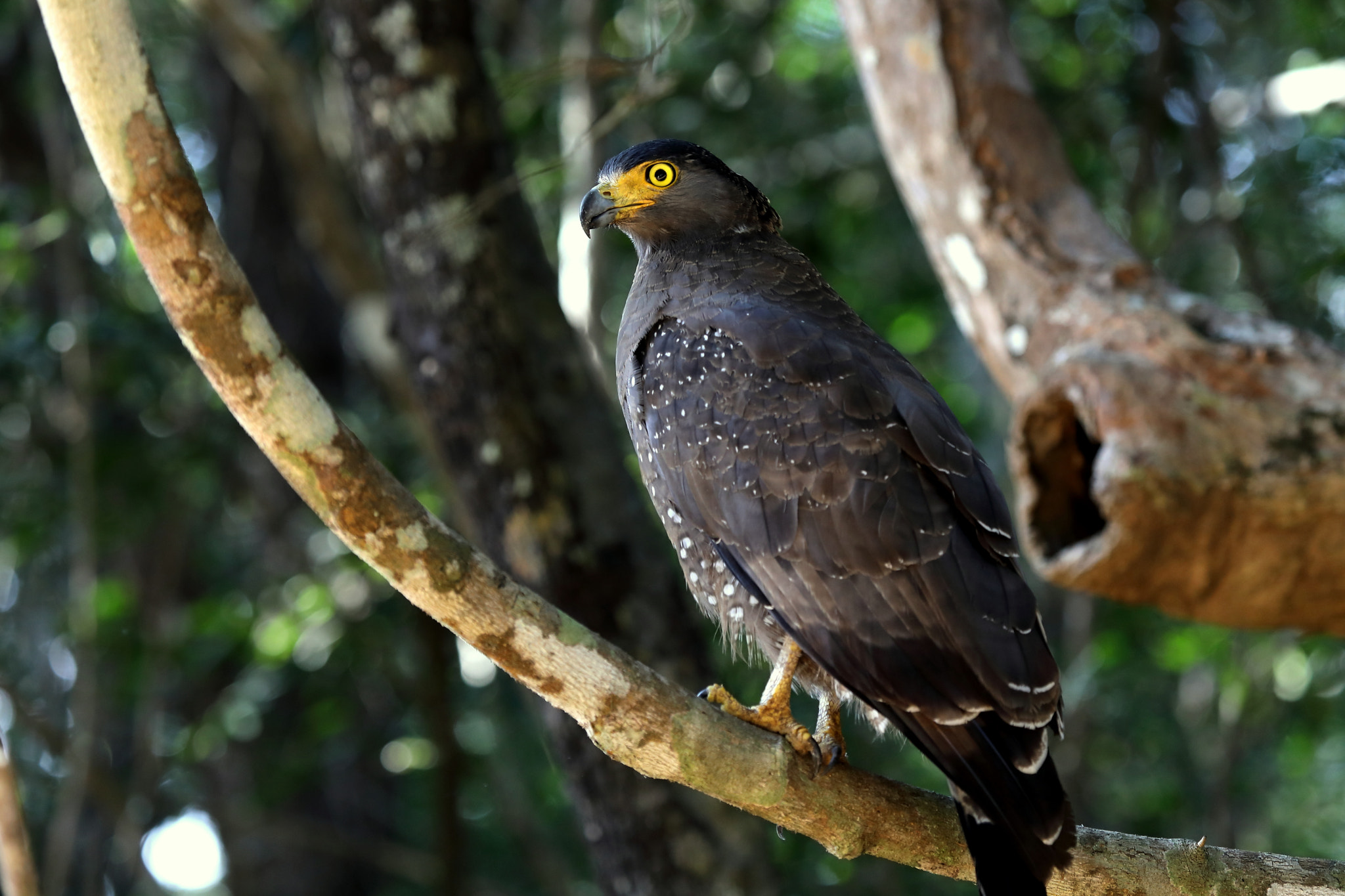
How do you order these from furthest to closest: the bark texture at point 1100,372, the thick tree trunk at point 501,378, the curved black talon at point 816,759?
the thick tree trunk at point 501,378 < the bark texture at point 1100,372 < the curved black talon at point 816,759

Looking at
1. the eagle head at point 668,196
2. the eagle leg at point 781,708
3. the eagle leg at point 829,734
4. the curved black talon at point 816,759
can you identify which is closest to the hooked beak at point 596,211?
the eagle head at point 668,196

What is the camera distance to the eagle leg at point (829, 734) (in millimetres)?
3070

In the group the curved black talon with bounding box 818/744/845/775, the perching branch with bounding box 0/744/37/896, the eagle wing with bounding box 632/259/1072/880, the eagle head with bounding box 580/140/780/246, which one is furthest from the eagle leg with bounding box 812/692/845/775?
the perching branch with bounding box 0/744/37/896

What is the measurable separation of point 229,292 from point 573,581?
2.27 metres

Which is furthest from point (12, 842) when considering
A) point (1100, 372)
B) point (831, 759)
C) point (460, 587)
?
point (1100, 372)

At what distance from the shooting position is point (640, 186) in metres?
3.81

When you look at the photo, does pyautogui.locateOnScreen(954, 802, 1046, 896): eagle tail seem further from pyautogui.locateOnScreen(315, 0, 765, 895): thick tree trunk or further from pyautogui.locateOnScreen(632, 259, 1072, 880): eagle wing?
pyautogui.locateOnScreen(315, 0, 765, 895): thick tree trunk

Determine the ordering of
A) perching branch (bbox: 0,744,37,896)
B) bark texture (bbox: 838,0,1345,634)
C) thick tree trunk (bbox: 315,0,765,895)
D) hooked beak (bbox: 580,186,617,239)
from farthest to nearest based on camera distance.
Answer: thick tree trunk (bbox: 315,0,765,895) → bark texture (bbox: 838,0,1345,634) → hooked beak (bbox: 580,186,617,239) → perching branch (bbox: 0,744,37,896)

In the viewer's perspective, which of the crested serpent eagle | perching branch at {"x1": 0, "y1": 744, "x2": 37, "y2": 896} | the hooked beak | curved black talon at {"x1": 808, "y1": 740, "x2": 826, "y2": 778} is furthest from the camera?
the hooked beak

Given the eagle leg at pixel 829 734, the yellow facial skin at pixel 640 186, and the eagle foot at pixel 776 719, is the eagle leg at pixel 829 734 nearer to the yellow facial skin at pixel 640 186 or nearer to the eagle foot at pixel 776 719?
the eagle foot at pixel 776 719

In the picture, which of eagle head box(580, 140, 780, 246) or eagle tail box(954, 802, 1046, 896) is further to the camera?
eagle head box(580, 140, 780, 246)

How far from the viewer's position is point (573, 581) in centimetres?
451

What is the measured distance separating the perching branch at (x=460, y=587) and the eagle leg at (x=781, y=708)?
0.06m

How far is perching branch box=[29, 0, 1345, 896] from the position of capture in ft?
7.75
